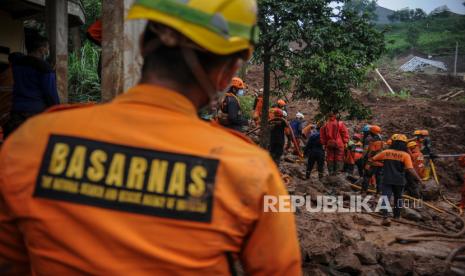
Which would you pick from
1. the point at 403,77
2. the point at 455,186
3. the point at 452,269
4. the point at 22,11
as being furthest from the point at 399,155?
the point at 403,77

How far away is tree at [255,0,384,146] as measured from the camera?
31.7 ft

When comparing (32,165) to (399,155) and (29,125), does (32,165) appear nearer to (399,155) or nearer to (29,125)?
(29,125)

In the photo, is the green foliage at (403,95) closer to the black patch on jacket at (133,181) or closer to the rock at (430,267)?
the rock at (430,267)

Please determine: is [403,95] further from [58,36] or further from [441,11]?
[441,11]

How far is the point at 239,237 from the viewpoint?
109 centimetres

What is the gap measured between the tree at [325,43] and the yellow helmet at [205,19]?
8463mm

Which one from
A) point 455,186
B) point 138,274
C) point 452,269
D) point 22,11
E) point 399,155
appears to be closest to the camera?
point 138,274

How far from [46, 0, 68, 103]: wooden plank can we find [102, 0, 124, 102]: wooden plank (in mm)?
2059

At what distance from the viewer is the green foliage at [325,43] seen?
9.65 meters

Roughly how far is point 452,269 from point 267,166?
5623mm

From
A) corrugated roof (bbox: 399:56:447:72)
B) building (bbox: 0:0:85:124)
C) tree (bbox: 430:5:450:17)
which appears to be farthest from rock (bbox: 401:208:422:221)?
tree (bbox: 430:5:450:17)

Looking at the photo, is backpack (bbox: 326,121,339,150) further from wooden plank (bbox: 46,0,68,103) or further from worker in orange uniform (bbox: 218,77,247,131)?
wooden plank (bbox: 46,0,68,103)

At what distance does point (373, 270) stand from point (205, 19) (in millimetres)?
4815

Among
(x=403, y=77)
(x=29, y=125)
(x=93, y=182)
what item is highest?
(x=403, y=77)
